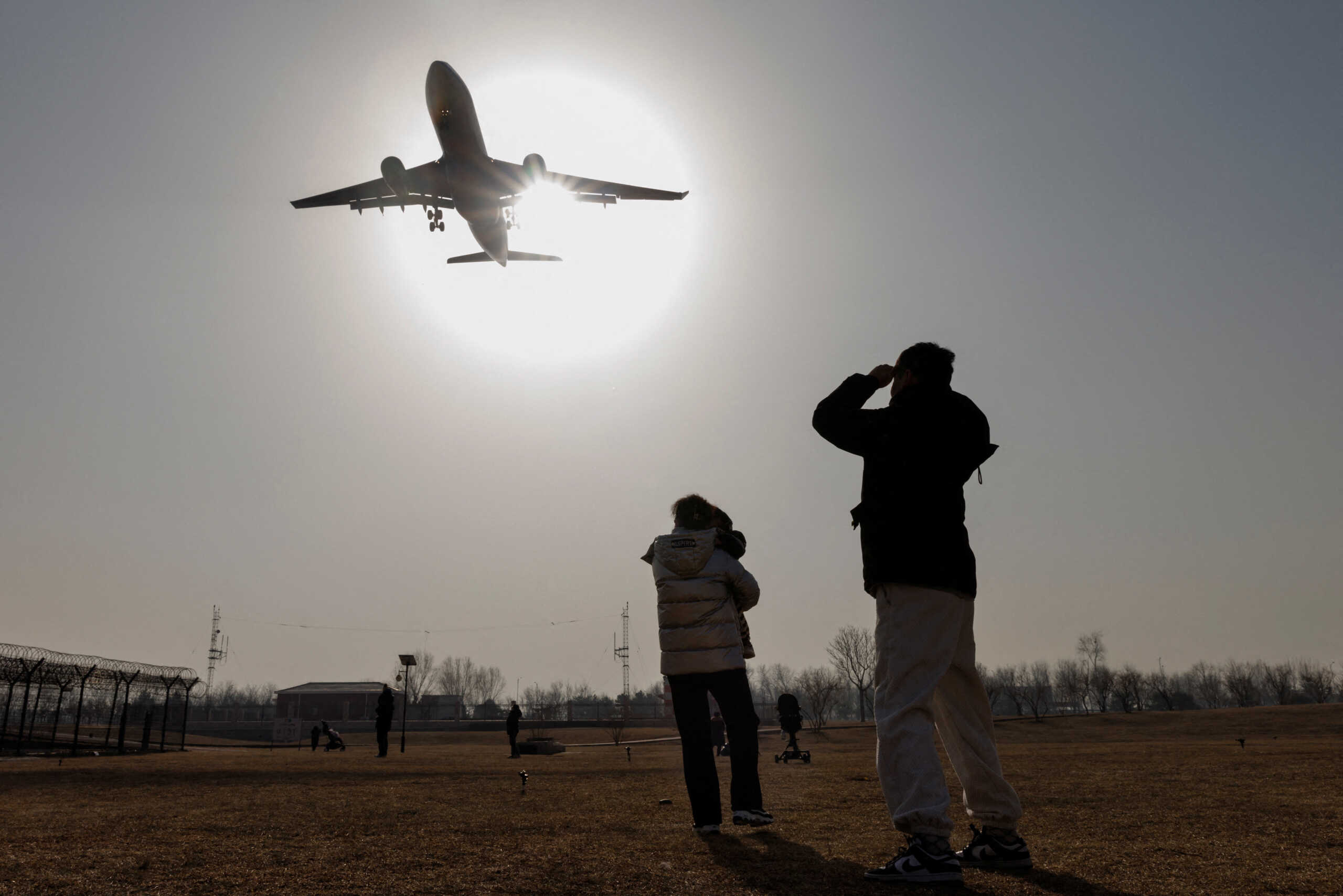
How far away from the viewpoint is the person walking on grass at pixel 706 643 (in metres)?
4.67

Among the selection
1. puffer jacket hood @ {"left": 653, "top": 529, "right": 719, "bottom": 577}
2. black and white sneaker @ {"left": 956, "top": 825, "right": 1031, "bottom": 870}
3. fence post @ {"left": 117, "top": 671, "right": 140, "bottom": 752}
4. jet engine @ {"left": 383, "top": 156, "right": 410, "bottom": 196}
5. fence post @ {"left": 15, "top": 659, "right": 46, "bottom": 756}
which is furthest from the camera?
jet engine @ {"left": 383, "top": 156, "right": 410, "bottom": 196}

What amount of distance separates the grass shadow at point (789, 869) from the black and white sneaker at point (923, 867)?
4 cm

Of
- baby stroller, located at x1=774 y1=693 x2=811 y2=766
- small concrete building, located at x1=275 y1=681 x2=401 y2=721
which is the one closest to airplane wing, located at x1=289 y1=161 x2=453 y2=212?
baby stroller, located at x1=774 y1=693 x2=811 y2=766

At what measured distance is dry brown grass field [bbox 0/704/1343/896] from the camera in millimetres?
2836

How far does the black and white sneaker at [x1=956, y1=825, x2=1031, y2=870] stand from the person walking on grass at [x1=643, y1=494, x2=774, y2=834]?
5.01 ft

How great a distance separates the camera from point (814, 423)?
3520mm

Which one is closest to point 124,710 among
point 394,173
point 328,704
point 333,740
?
point 333,740

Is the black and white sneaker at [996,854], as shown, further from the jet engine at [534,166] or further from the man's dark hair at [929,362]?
the jet engine at [534,166]

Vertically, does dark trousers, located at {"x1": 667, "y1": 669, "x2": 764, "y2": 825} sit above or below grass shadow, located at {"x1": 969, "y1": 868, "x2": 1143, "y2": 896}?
above

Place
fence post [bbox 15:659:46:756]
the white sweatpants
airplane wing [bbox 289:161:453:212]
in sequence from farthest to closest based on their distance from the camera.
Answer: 1. airplane wing [bbox 289:161:453:212]
2. fence post [bbox 15:659:46:756]
3. the white sweatpants

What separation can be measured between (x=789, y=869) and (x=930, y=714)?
0.78m

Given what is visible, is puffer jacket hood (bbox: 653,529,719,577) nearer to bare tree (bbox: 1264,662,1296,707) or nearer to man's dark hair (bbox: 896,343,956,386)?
man's dark hair (bbox: 896,343,956,386)

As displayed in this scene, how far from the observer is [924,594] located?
10.4ft

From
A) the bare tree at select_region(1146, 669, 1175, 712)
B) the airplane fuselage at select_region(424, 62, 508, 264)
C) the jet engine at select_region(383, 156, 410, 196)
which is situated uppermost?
the airplane fuselage at select_region(424, 62, 508, 264)
